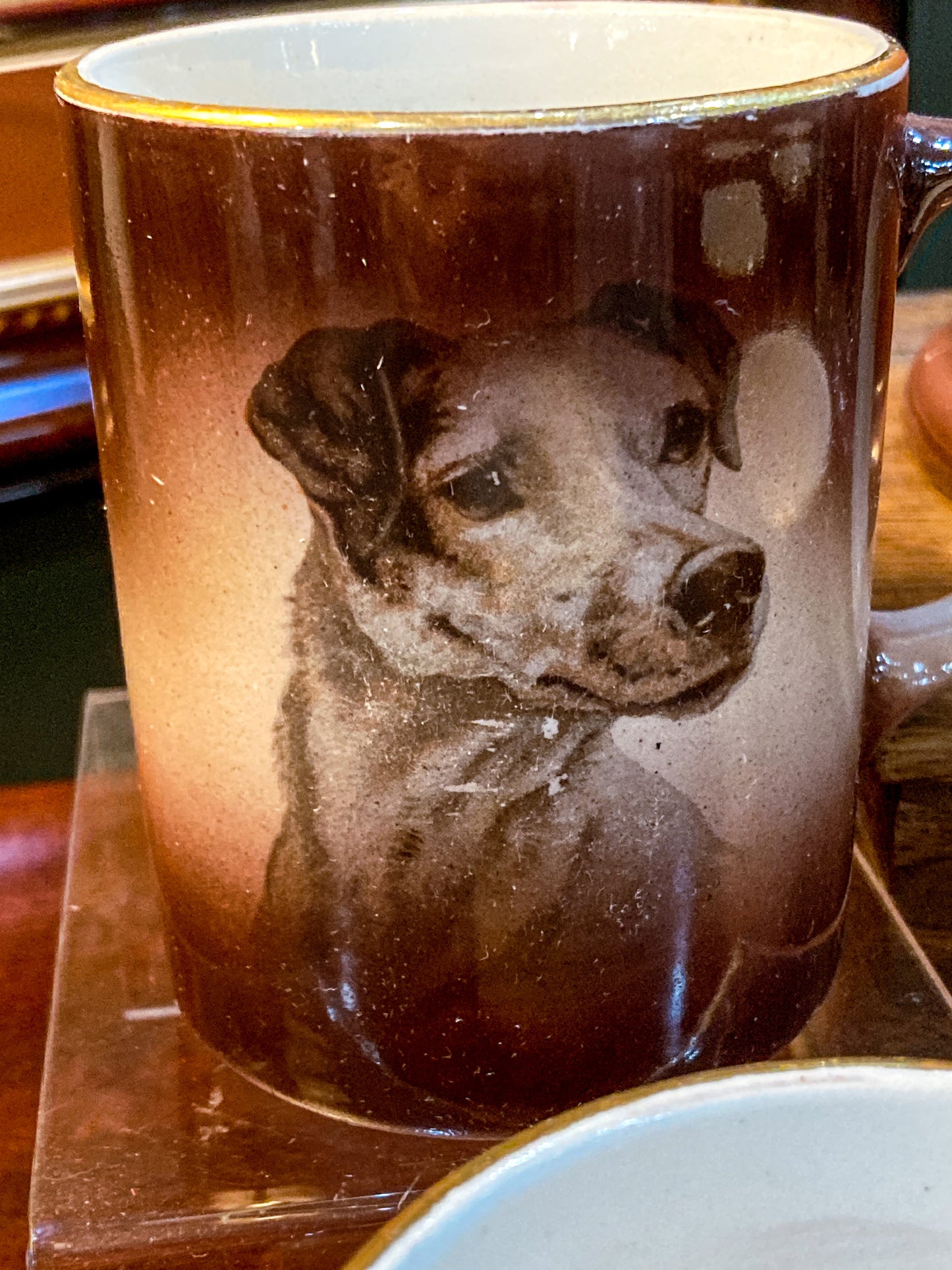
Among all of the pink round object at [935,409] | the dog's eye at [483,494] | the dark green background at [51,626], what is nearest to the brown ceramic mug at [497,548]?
the dog's eye at [483,494]

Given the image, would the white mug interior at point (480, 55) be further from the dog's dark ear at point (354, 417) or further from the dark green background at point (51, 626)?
the dark green background at point (51, 626)

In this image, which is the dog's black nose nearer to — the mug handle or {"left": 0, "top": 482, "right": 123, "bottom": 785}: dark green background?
the mug handle

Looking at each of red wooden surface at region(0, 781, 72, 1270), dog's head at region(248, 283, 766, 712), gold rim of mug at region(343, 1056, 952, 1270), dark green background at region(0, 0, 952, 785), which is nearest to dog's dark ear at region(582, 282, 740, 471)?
dog's head at region(248, 283, 766, 712)

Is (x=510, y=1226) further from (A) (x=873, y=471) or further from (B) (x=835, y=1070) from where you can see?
(A) (x=873, y=471)

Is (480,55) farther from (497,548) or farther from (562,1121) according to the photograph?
(562,1121)

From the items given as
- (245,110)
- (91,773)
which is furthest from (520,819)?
(91,773)

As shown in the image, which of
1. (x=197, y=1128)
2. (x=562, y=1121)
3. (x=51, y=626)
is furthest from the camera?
(x=51, y=626)

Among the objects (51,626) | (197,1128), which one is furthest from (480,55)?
(51,626)
